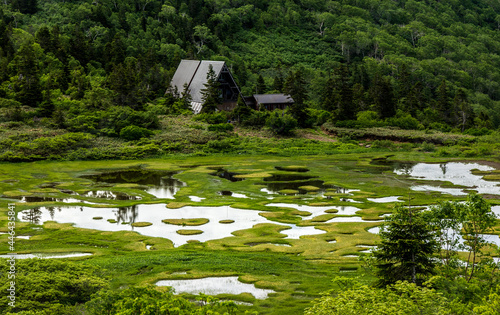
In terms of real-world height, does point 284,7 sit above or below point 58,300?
above

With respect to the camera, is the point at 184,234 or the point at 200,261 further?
the point at 184,234

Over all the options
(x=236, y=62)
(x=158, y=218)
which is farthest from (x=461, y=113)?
(x=158, y=218)

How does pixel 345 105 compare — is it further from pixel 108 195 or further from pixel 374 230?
pixel 374 230

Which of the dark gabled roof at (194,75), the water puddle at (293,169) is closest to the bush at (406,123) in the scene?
the dark gabled roof at (194,75)

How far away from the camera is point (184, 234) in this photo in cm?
3938

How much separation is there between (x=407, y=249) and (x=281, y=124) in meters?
66.9

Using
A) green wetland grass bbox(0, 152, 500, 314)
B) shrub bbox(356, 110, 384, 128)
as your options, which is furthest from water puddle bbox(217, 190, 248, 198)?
shrub bbox(356, 110, 384, 128)

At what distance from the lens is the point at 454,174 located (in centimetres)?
6253

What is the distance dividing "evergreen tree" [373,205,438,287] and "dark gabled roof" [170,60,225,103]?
78.2m

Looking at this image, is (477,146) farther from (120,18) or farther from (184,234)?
(120,18)

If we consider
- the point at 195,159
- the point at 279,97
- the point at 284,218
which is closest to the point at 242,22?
the point at 279,97

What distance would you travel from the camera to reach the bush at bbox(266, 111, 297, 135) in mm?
88812

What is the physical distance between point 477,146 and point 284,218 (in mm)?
47114

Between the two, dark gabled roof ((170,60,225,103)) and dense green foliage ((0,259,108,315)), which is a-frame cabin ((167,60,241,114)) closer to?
dark gabled roof ((170,60,225,103))
